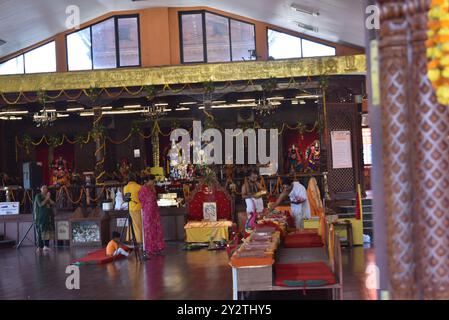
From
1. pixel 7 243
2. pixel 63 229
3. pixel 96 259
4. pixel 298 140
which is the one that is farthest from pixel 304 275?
pixel 298 140

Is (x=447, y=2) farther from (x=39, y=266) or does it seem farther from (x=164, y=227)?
(x=164, y=227)

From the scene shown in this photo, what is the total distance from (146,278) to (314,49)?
9329mm

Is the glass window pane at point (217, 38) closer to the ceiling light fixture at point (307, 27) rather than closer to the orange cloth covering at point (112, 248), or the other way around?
the ceiling light fixture at point (307, 27)

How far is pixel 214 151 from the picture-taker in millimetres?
21625

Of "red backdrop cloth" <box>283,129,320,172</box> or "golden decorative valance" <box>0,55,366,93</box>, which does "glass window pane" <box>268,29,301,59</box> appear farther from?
"red backdrop cloth" <box>283,129,320,172</box>

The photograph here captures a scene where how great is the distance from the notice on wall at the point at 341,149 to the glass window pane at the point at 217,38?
11.5 feet

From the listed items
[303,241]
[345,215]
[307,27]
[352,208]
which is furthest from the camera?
[307,27]

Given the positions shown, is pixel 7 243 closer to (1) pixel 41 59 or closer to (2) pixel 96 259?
(2) pixel 96 259

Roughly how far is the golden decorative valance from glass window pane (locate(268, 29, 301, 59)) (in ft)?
4.80

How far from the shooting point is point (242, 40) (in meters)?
18.1

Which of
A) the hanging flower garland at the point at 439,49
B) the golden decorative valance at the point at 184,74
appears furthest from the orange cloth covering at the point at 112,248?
the hanging flower garland at the point at 439,49
